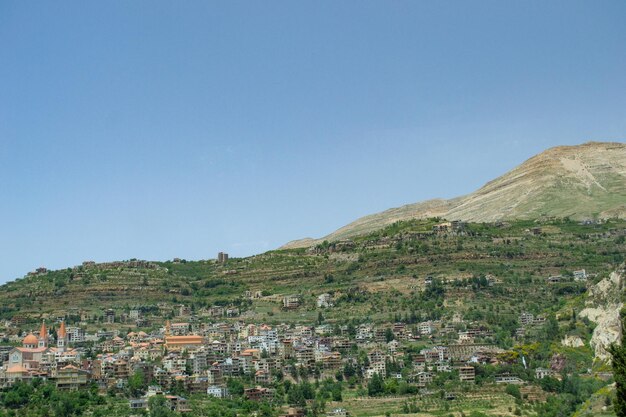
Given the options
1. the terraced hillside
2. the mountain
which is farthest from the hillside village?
the mountain

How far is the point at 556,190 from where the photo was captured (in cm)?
12600

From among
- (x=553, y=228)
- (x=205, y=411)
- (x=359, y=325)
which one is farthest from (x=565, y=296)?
(x=205, y=411)

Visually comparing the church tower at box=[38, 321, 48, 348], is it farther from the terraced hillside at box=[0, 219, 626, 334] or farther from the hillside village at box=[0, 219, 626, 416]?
the terraced hillside at box=[0, 219, 626, 334]

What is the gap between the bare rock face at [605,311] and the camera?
202 feet

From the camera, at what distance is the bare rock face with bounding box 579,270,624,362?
61.6 m

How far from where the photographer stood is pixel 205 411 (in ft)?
200

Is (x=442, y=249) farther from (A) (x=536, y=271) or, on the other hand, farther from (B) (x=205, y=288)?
(B) (x=205, y=288)

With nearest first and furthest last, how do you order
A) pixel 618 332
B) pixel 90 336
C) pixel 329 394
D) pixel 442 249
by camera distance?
pixel 618 332 → pixel 329 394 → pixel 90 336 → pixel 442 249

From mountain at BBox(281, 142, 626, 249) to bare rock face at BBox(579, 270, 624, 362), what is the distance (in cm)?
3852

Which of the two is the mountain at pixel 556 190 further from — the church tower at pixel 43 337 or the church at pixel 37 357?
the church at pixel 37 357

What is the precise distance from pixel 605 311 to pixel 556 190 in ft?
194

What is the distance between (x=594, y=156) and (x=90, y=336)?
75.2 metres

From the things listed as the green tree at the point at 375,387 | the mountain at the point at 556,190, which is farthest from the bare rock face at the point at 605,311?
the mountain at the point at 556,190

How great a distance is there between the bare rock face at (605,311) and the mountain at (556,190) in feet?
126
